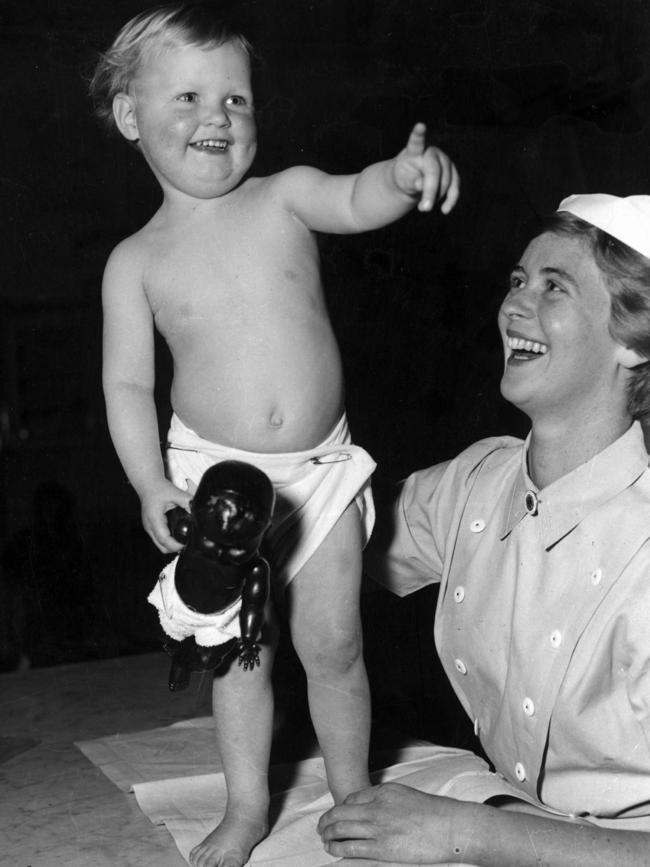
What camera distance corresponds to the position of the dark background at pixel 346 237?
1170mm

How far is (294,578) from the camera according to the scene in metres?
1.03

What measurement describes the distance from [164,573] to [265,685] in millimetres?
176

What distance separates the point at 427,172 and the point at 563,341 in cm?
25

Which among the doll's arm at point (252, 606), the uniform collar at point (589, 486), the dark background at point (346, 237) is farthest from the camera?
the dark background at point (346, 237)

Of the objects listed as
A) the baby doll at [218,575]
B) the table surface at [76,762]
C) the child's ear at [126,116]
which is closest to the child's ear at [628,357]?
the baby doll at [218,575]

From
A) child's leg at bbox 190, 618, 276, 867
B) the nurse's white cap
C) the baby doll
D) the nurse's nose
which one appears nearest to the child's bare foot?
child's leg at bbox 190, 618, 276, 867

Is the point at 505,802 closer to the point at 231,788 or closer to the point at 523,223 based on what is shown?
the point at 231,788

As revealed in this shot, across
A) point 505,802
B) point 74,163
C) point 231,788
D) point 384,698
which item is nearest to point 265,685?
point 231,788

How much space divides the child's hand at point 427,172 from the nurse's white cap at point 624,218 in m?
0.23

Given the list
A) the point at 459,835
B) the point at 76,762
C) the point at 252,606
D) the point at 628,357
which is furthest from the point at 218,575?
the point at 76,762

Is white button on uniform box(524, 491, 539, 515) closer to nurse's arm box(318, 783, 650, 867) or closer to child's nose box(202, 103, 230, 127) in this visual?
nurse's arm box(318, 783, 650, 867)

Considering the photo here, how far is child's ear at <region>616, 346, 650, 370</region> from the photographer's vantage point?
0.97 m

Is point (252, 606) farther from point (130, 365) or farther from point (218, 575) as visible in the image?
point (130, 365)

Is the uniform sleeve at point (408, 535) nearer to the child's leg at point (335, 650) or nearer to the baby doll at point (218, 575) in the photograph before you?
the child's leg at point (335, 650)
